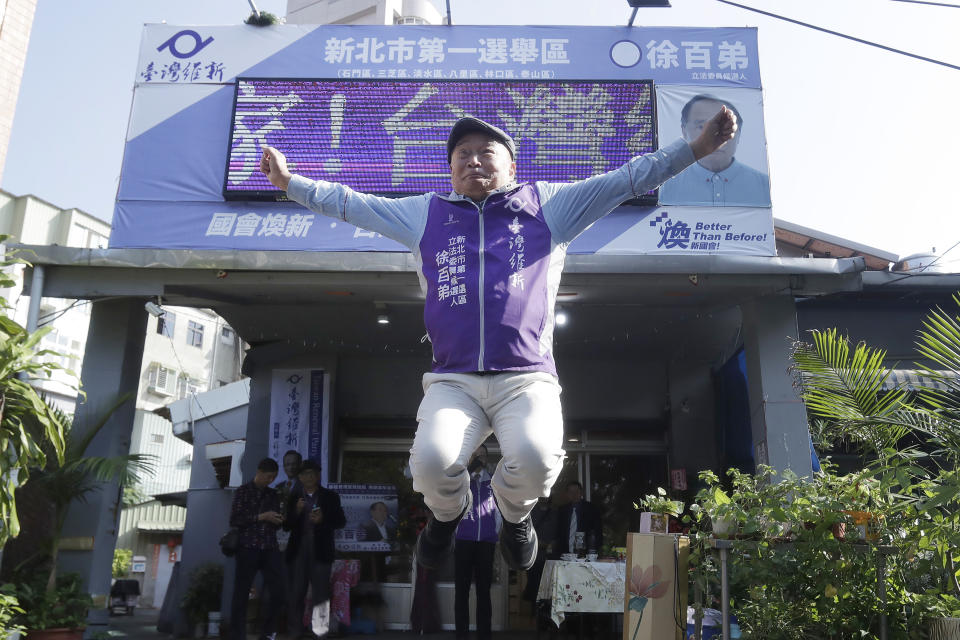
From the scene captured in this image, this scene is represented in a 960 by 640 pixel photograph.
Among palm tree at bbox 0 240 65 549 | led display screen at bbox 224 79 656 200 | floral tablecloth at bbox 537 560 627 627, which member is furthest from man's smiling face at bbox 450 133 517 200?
led display screen at bbox 224 79 656 200

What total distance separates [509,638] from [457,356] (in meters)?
5.98

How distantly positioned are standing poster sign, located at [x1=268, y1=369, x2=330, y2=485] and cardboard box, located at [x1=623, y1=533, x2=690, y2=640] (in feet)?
20.2

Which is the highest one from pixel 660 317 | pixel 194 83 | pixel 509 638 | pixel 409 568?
pixel 194 83

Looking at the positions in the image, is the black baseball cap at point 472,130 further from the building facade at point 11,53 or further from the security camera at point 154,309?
the building facade at point 11,53

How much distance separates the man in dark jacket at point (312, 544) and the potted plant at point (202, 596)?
1574mm

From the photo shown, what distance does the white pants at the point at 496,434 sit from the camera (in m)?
2.61

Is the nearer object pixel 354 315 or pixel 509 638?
pixel 509 638

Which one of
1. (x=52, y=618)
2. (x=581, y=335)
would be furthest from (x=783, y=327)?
(x=52, y=618)

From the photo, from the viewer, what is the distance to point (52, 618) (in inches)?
239

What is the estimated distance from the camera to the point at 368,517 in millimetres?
9281

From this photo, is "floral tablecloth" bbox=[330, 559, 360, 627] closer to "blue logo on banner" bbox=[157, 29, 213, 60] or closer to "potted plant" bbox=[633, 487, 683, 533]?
"potted plant" bbox=[633, 487, 683, 533]

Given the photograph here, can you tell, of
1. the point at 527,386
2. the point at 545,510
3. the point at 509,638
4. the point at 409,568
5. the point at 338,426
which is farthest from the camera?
the point at 338,426

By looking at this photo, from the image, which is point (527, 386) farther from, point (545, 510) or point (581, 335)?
point (581, 335)

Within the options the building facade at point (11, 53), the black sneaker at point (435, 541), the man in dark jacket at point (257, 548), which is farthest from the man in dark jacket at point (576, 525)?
the building facade at point (11, 53)
